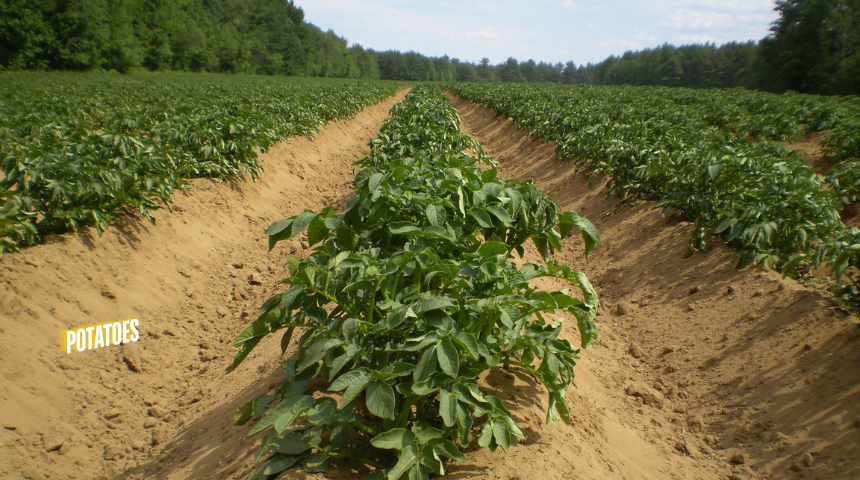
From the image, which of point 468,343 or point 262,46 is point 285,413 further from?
point 262,46

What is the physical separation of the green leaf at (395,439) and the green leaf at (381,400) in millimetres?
110

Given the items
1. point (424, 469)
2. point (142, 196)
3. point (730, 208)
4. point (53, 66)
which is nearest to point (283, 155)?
point (142, 196)

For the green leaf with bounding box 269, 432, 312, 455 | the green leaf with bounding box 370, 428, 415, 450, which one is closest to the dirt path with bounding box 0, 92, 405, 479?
the green leaf with bounding box 269, 432, 312, 455

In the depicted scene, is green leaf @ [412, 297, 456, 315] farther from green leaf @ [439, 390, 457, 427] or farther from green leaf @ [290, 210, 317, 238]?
green leaf @ [290, 210, 317, 238]

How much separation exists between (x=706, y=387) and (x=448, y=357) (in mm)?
2727

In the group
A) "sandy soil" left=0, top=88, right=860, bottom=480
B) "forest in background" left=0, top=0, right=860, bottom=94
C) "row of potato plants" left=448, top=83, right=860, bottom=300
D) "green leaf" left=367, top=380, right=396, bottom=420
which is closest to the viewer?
"green leaf" left=367, top=380, right=396, bottom=420

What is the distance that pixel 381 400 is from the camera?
1.82m

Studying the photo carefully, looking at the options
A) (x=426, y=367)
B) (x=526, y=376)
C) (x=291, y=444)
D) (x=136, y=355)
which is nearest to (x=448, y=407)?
(x=426, y=367)

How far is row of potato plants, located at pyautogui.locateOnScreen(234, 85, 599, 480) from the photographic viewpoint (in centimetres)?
191

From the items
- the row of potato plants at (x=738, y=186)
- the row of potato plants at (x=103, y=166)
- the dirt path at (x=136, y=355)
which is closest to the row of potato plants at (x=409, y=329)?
the dirt path at (x=136, y=355)

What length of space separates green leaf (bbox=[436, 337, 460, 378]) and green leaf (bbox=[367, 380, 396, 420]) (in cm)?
22

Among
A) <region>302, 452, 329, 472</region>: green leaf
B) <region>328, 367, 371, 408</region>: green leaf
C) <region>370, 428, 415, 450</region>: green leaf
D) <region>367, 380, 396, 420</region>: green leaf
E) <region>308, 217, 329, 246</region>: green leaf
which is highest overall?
<region>308, 217, 329, 246</region>: green leaf

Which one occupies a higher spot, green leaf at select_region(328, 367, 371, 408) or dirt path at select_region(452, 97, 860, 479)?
green leaf at select_region(328, 367, 371, 408)

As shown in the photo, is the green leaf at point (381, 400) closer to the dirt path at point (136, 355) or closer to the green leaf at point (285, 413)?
the green leaf at point (285, 413)
